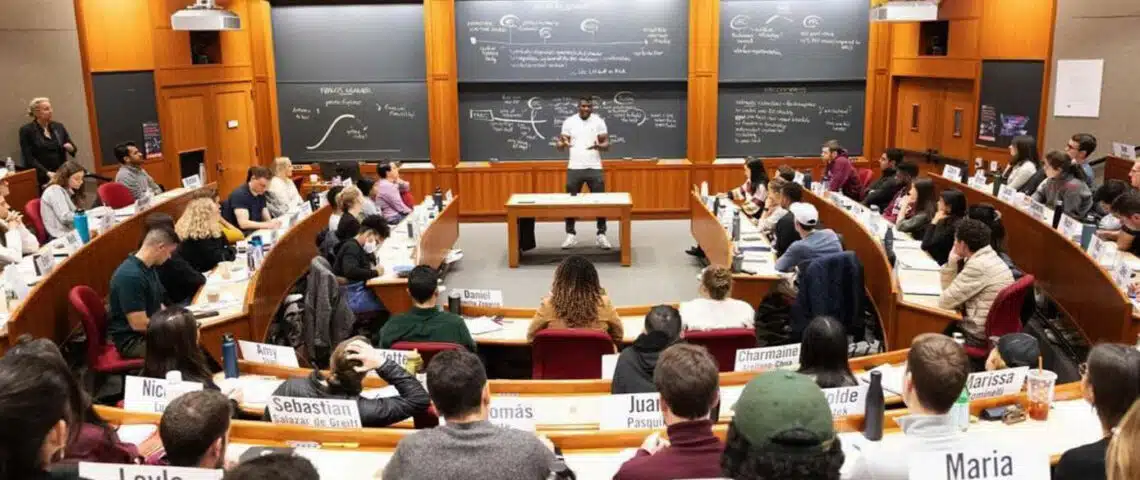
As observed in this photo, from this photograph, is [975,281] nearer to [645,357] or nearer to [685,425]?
[645,357]

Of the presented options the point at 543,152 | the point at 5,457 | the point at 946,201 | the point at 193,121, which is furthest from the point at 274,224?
the point at 5,457

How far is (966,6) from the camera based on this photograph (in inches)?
425

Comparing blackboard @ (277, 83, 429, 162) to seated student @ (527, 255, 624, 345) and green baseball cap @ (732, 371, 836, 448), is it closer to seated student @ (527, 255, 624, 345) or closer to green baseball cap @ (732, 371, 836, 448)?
seated student @ (527, 255, 624, 345)

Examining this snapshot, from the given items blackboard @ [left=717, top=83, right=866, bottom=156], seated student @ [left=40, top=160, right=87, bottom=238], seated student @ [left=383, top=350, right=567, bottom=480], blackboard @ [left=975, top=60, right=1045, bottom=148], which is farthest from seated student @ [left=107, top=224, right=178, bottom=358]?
blackboard @ [left=975, top=60, right=1045, bottom=148]

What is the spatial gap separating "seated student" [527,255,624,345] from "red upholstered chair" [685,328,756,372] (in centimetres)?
56

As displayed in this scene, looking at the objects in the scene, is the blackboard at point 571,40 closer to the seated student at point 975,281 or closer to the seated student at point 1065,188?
the seated student at point 1065,188

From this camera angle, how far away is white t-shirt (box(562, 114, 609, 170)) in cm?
1055

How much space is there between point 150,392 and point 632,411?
6.57ft

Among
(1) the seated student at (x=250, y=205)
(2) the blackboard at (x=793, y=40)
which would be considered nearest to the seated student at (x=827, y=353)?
(1) the seated student at (x=250, y=205)

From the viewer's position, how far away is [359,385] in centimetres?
364

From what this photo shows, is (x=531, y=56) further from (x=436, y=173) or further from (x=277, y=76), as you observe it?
(x=277, y=76)

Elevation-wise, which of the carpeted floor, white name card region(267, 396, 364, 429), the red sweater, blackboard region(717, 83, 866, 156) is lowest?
the carpeted floor

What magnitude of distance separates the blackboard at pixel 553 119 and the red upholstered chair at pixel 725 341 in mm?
7449

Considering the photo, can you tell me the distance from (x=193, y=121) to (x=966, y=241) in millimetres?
8893
